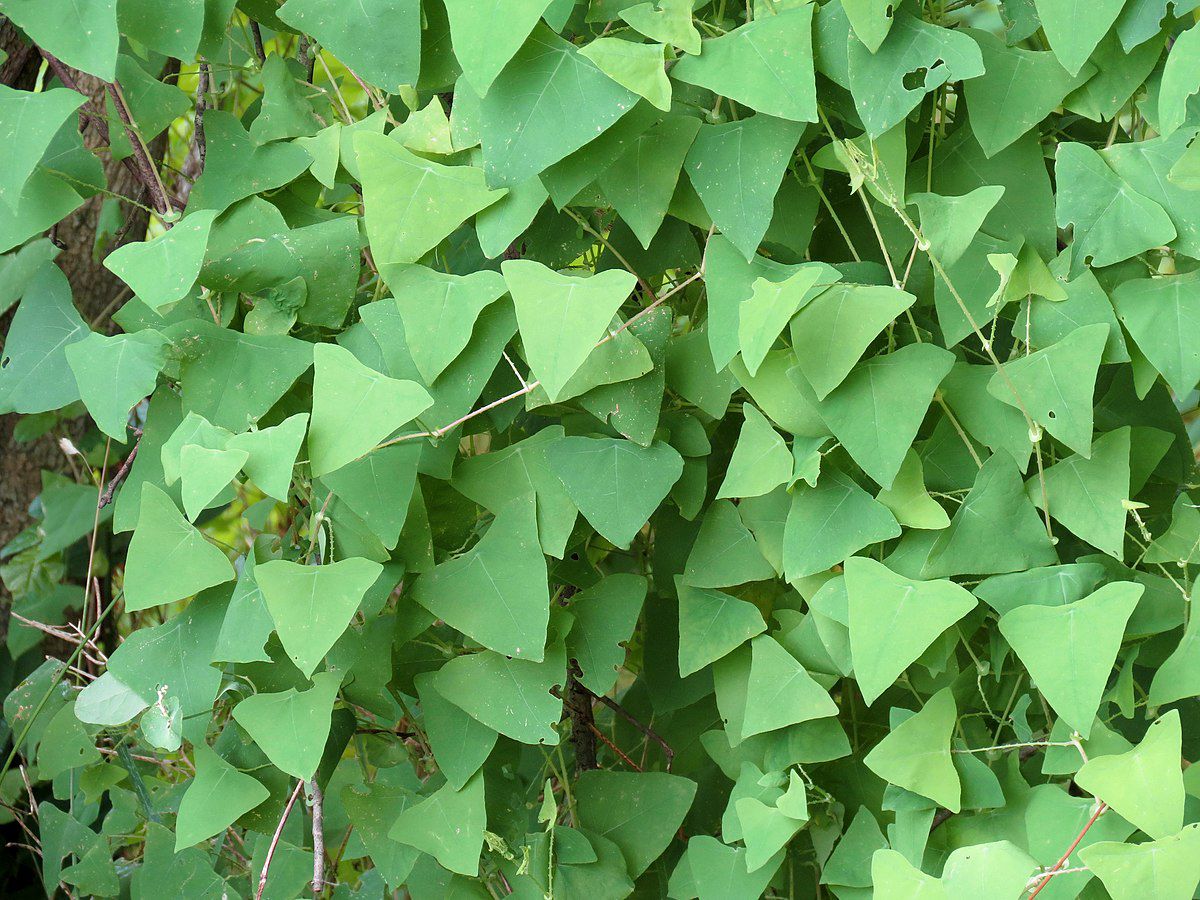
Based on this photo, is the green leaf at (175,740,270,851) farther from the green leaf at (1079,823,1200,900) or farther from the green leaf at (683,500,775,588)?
the green leaf at (1079,823,1200,900)

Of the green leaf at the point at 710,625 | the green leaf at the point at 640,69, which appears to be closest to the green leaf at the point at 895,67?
the green leaf at the point at 640,69

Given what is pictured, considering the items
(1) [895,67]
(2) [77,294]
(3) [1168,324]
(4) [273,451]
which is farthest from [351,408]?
(2) [77,294]

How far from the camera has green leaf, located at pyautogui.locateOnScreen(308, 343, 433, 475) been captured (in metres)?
0.60

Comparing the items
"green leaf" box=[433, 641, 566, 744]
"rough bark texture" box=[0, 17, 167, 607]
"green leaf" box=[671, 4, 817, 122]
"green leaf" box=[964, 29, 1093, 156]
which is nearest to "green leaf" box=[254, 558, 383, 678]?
"green leaf" box=[433, 641, 566, 744]

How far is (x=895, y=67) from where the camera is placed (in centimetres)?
60

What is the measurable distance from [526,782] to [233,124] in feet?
2.01

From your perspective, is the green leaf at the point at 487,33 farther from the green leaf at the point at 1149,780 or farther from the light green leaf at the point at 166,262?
the green leaf at the point at 1149,780

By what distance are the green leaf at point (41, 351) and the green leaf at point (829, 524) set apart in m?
0.50

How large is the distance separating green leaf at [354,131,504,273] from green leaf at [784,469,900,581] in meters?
0.27

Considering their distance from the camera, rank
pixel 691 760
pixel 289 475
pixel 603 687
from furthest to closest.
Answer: pixel 691 760, pixel 603 687, pixel 289 475

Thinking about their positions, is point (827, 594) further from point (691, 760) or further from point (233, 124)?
point (233, 124)

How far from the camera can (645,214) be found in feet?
2.11

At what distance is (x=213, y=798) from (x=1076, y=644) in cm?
58

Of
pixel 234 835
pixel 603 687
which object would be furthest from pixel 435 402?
pixel 234 835
